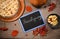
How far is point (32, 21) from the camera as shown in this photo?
4945mm

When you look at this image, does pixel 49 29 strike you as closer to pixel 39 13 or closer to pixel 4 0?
pixel 39 13

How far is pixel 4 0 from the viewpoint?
4953 millimetres

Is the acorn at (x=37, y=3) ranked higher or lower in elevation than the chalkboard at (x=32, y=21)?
higher

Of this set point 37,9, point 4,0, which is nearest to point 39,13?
point 37,9

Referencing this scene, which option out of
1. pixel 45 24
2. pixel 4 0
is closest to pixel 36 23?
pixel 45 24

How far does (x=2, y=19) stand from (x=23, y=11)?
0.79ft

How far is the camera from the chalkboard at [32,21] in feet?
16.2

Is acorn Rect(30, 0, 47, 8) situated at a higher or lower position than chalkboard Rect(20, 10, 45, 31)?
higher

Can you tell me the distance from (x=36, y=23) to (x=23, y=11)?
189mm

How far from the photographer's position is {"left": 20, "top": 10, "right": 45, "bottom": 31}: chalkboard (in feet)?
16.2

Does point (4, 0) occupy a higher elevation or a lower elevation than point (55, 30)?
higher

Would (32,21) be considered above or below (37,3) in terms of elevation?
below

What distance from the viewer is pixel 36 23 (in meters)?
4.95

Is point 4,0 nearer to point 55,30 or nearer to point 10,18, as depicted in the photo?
point 10,18
